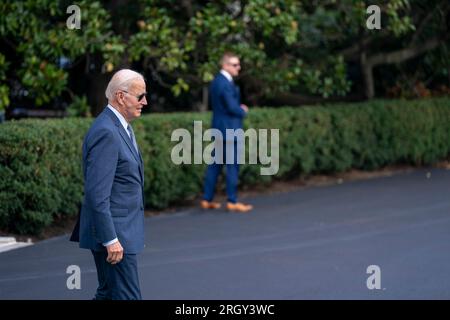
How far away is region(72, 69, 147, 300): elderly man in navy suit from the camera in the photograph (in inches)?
210

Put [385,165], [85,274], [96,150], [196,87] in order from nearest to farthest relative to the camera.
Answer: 1. [96,150]
2. [85,274]
3. [196,87]
4. [385,165]

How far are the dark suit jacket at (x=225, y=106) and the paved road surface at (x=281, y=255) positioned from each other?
111 cm

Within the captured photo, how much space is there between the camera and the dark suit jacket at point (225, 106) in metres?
11.5

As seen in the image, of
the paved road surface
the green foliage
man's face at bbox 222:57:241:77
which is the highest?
man's face at bbox 222:57:241:77

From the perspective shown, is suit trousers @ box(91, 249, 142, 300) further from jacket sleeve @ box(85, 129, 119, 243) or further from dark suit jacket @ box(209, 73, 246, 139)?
dark suit jacket @ box(209, 73, 246, 139)

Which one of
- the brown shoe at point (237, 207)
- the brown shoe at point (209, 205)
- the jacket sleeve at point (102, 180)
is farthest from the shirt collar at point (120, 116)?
the brown shoe at point (209, 205)

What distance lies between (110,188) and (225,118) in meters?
6.35

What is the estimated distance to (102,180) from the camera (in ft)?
17.5

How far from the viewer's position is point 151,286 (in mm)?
7742

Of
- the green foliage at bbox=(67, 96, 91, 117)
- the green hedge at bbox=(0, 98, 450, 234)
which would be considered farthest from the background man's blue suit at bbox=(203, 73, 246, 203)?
the green foliage at bbox=(67, 96, 91, 117)

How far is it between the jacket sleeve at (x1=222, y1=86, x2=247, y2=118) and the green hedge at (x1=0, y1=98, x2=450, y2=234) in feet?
2.83
